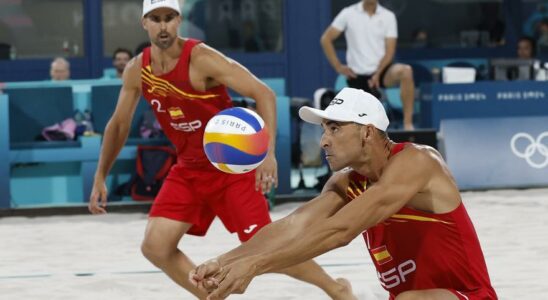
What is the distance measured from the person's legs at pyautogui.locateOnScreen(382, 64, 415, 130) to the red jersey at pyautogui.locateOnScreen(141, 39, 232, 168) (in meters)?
6.06

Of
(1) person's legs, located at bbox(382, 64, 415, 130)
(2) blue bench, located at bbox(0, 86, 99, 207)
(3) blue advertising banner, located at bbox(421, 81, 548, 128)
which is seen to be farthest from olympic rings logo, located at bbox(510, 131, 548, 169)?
(2) blue bench, located at bbox(0, 86, 99, 207)

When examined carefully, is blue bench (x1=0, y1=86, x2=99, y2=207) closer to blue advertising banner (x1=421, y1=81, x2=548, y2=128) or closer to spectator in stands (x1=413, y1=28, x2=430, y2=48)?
blue advertising banner (x1=421, y1=81, x2=548, y2=128)

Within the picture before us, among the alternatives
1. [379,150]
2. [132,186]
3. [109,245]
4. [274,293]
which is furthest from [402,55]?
[379,150]

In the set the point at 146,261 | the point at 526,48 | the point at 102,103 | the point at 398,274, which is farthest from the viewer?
the point at 526,48

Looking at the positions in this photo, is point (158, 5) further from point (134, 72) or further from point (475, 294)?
point (475, 294)

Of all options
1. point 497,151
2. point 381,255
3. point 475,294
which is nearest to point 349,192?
point 381,255

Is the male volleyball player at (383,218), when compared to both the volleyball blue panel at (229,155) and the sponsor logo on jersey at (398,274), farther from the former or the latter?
the volleyball blue panel at (229,155)

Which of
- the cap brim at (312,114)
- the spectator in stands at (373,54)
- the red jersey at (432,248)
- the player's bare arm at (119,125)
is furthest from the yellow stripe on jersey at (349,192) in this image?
the spectator in stands at (373,54)

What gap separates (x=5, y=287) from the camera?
26.8ft

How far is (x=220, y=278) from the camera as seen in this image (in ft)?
13.7

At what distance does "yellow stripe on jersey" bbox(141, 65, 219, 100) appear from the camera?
6648 mm

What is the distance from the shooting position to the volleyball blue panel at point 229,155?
20.2 feet

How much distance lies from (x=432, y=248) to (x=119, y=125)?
2501 mm

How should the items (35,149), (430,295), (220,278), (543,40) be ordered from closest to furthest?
(220,278)
(430,295)
(35,149)
(543,40)
